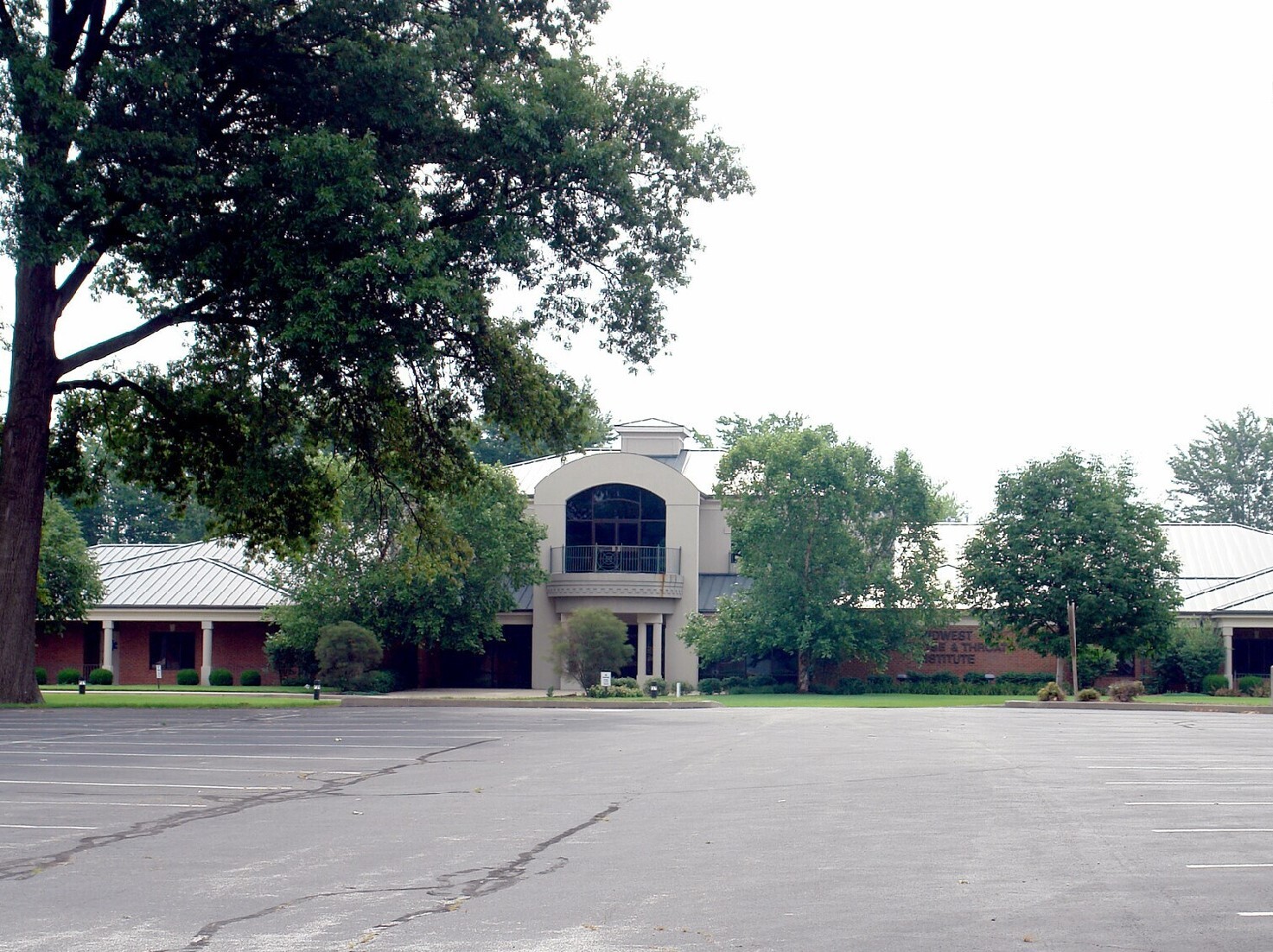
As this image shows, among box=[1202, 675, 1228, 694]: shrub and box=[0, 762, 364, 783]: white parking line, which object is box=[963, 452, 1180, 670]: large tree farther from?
box=[0, 762, 364, 783]: white parking line

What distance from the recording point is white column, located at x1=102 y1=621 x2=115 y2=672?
47.7 meters

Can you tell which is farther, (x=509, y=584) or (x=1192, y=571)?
(x=1192, y=571)

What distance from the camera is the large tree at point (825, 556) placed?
143ft

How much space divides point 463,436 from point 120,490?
53.9m

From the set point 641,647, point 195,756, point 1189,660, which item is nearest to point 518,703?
point 195,756

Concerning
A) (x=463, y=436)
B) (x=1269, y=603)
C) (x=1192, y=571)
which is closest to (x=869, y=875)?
(x=463, y=436)

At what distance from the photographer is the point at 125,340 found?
88.4 feet

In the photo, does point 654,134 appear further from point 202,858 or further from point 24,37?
point 202,858

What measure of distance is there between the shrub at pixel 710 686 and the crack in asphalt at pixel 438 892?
3525 cm

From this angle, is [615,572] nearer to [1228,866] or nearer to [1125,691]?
[1125,691]

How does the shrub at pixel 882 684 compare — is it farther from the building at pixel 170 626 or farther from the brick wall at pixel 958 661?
the building at pixel 170 626

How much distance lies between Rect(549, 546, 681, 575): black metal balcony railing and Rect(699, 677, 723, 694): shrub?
4071mm

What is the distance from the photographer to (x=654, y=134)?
25516 mm

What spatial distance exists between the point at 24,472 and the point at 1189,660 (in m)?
35.0
